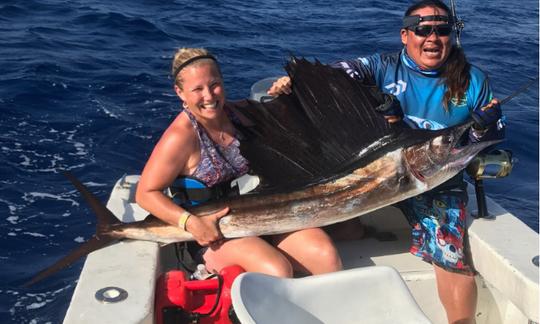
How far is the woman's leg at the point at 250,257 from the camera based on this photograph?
2.27 metres

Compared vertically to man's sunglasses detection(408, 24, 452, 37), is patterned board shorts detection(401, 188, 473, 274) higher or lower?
lower

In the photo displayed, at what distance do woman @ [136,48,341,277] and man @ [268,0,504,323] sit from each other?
1.36 ft

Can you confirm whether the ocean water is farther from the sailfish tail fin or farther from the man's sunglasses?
the man's sunglasses

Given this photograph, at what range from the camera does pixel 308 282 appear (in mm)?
1892

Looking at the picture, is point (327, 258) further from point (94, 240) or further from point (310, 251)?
point (94, 240)

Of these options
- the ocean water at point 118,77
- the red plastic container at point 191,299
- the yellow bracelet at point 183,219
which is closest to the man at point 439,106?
the yellow bracelet at point 183,219

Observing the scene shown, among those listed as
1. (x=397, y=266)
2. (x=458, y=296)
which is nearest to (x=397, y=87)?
(x=397, y=266)

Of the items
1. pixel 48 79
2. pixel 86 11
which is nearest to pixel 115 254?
pixel 48 79

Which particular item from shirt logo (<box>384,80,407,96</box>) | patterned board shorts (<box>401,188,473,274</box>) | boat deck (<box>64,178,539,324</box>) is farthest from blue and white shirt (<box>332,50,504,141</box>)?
boat deck (<box>64,178,539,324</box>)

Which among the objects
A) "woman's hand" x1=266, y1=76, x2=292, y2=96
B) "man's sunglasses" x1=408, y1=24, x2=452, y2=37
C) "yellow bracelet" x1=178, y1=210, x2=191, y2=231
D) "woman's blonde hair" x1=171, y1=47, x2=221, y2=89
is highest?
"woman's blonde hair" x1=171, y1=47, x2=221, y2=89

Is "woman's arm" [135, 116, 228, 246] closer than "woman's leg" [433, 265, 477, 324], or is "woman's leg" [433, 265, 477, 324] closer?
"woman's arm" [135, 116, 228, 246]

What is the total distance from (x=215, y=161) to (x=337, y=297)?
0.76 metres

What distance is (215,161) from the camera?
8.04 ft

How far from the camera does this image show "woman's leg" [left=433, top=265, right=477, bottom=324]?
8.06 feet
